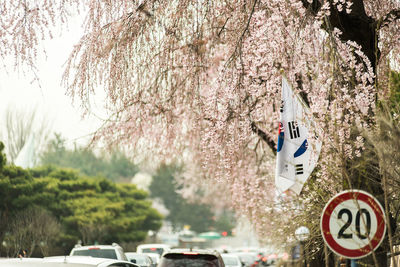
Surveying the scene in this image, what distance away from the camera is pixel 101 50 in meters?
A: 12.2

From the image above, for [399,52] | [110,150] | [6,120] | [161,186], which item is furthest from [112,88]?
[161,186]

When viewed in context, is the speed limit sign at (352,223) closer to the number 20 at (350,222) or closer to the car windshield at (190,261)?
the number 20 at (350,222)

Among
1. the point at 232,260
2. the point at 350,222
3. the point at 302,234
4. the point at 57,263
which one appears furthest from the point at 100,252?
the point at 350,222

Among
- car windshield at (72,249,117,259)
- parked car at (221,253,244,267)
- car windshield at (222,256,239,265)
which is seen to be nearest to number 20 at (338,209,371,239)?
car windshield at (72,249,117,259)

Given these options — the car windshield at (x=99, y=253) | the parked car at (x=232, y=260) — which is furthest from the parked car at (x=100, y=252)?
the parked car at (x=232, y=260)

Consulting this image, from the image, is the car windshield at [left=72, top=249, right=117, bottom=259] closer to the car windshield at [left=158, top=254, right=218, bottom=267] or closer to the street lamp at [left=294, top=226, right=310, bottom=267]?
the street lamp at [left=294, top=226, right=310, bottom=267]

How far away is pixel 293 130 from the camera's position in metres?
12.0

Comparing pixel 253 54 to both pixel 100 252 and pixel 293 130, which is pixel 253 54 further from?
pixel 100 252

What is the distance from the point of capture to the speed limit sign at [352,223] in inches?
273

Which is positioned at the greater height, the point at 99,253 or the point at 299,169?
the point at 299,169

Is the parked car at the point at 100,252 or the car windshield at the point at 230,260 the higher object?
the car windshield at the point at 230,260

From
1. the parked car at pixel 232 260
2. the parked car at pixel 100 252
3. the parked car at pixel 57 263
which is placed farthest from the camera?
the parked car at pixel 232 260

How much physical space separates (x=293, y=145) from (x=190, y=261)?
2581 mm

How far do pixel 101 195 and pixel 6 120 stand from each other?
24298mm
